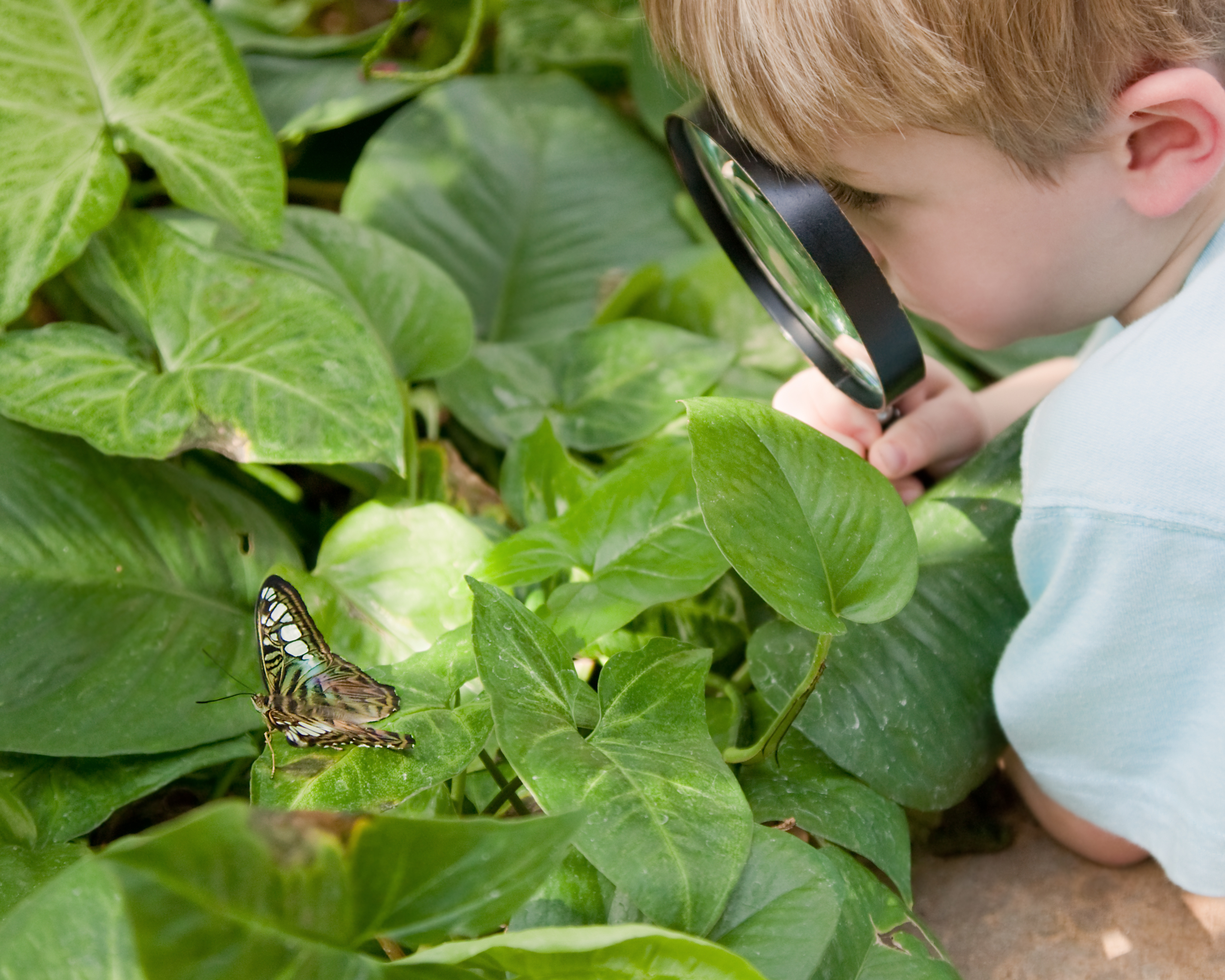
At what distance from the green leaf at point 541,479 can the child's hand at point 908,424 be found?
233mm

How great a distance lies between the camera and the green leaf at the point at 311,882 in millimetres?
406

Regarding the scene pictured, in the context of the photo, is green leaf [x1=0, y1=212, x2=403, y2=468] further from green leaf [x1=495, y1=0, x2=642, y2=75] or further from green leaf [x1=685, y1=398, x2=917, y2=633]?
green leaf [x1=495, y1=0, x2=642, y2=75]

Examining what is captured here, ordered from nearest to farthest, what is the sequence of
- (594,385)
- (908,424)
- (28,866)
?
(28,866) → (908,424) → (594,385)

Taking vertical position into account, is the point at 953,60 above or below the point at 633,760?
above

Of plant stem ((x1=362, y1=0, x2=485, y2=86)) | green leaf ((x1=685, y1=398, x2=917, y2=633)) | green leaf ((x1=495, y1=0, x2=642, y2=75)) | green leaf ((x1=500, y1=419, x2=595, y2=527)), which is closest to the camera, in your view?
green leaf ((x1=685, y1=398, x2=917, y2=633))

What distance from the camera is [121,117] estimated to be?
0.96m

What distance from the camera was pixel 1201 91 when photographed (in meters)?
0.67

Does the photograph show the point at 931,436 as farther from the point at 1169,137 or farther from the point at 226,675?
the point at 226,675

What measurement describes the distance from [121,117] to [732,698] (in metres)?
0.81

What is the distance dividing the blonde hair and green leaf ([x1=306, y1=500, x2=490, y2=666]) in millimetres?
450

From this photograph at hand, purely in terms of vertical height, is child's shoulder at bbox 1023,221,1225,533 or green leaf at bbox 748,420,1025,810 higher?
child's shoulder at bbox 1023,221,1225,533

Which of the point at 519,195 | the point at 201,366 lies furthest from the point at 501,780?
the point at 519,195

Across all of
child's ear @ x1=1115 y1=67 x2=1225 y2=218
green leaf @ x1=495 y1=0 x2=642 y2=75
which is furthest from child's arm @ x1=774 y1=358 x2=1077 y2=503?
green leaf @ x1=495 y1=0 x2=642 y2=75

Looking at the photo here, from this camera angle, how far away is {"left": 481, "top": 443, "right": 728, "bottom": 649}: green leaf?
0.79 meters
